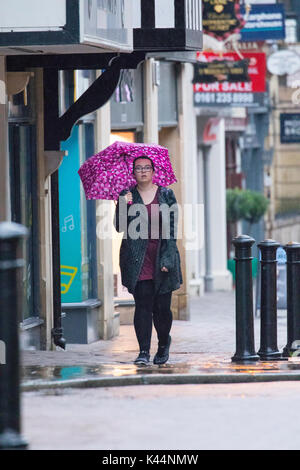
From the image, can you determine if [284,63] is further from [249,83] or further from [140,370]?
[140,370]

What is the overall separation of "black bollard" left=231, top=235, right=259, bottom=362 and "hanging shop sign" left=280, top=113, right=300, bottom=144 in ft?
58.8

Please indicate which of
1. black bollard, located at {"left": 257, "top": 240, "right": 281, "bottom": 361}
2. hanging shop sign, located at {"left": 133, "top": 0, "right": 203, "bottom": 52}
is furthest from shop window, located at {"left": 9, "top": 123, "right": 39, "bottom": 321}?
black bollard, located at {"left": 257, "top": 240, "right": 281, "bottom": 361}

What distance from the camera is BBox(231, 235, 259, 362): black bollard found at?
413 inches

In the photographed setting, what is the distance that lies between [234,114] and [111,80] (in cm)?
1472

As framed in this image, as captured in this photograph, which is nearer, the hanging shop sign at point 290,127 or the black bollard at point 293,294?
the black bollard at point 293,294

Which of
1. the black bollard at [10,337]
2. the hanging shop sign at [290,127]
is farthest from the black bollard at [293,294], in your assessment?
the hanging shop sign at [290,127]

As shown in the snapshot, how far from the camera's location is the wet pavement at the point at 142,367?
9.05 m

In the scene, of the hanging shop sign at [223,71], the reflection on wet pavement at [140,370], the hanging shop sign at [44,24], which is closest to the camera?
the reflection on wet pavement at [140,370]

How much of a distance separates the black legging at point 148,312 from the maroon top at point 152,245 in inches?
2.5

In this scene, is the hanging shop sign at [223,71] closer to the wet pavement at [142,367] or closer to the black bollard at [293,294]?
the wet pavement at [142,367]

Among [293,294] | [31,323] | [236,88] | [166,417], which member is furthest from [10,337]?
[236,88]

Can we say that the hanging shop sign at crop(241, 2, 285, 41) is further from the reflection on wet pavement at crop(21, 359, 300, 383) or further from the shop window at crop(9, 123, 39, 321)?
the reflection on wet pavement at crop(21, 359, 300, 383)

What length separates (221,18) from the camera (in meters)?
20.1

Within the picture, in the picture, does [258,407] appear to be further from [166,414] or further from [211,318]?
[211,318]
